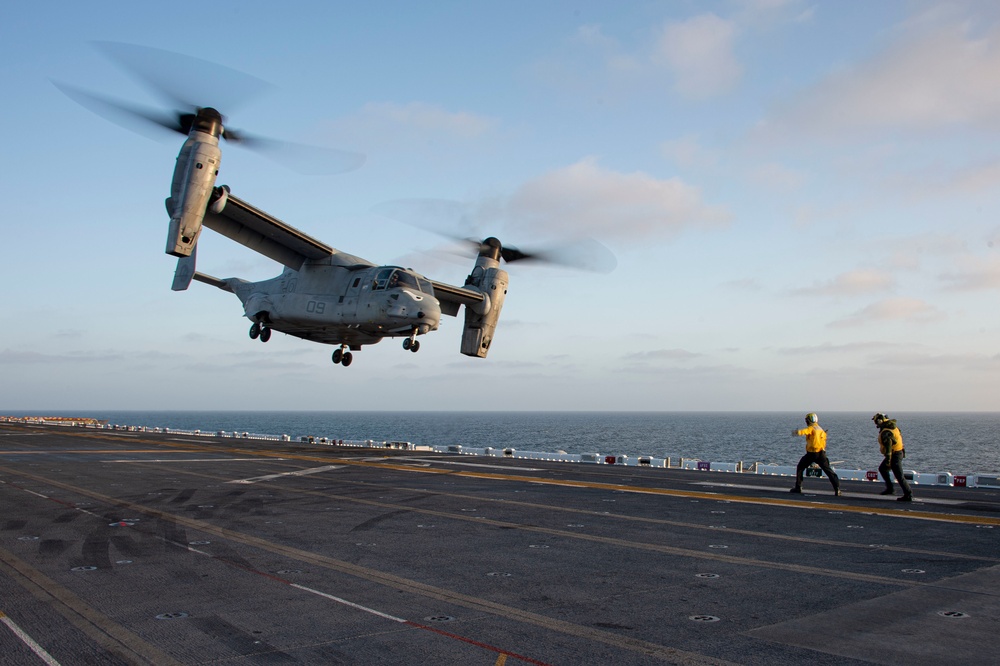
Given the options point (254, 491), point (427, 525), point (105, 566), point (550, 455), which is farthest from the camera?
point (550, 455)

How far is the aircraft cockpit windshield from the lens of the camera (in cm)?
2852

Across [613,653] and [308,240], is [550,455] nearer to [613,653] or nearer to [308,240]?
[308,240]

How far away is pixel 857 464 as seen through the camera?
220 feet

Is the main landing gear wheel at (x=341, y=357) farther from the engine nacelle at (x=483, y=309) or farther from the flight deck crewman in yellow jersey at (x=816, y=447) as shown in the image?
the flight deck crewman in yellow jersey at (x=816, y=447)

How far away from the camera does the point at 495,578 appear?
8938 millimetres

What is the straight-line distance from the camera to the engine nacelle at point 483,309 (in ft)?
121

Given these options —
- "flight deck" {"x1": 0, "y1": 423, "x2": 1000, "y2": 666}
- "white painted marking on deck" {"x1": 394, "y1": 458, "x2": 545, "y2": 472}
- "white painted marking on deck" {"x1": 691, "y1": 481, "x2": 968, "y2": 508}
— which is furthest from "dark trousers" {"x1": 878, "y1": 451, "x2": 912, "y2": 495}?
"white painted marking on deck" {"x1": 394, "y1": 458, "x2": 545, "y2": 472}

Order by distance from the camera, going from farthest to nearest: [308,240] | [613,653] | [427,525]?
1. [308,240]
2. [427,525]
3. [613,653]

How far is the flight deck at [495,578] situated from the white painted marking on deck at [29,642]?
0.13 feet

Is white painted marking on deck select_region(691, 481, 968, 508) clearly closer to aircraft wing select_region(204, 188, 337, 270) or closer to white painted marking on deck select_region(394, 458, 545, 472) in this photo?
white painted marking on deck select_region(394, 458, 545, 472)

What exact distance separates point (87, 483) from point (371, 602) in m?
15.5

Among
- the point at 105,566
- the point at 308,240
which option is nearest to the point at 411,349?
the point at 308,240

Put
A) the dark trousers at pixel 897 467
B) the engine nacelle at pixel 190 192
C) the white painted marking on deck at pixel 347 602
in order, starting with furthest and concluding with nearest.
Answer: the engine nacelle at pixel 190 192 < the dark trousers at pixel 897 467 < the white painted marking on deck at pixel 347 602

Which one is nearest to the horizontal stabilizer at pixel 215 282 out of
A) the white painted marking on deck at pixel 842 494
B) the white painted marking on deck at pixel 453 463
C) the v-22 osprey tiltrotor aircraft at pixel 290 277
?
the v-22 osprey tiltrotor aircraft at pixel 290 277
